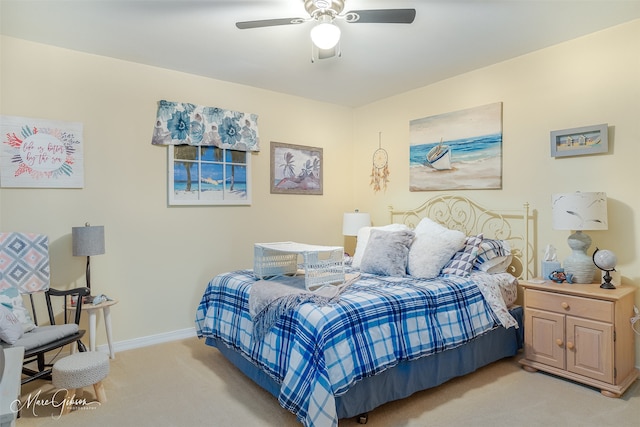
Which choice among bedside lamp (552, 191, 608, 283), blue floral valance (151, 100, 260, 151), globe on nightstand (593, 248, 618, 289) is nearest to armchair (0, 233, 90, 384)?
blue floral valance (151, 100, 260, 151)

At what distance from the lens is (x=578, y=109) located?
3014 mm

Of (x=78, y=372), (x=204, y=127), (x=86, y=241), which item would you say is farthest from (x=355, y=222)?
(x=78, y=372)

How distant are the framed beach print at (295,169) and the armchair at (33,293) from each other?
2242mm

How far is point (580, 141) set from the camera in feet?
9.78

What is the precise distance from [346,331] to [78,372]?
1632 mm

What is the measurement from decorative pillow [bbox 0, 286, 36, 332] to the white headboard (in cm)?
356

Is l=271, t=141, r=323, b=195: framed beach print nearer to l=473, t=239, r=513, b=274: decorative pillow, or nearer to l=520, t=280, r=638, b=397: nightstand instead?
l=473, t=239, r=513, b=274: decorative pillow

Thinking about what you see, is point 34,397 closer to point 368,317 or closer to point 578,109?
point 368,317

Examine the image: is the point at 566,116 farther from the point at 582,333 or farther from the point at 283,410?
the point at 283,410

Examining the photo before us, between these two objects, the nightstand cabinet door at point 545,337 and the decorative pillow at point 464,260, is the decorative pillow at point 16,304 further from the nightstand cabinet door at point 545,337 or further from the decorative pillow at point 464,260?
the nightstand cabinet door at point 545,337

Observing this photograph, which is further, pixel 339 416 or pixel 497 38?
pixel 497 38

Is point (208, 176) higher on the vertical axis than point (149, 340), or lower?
higher

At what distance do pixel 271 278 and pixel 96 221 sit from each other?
1.69 m

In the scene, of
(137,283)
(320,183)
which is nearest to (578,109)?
(320,183)
